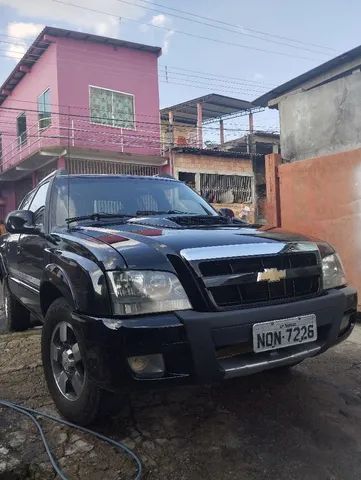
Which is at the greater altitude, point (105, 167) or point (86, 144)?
point (86, 144)

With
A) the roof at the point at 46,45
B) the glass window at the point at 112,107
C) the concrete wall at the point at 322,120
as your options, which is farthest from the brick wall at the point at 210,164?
the concrete wall at the point at 322,120

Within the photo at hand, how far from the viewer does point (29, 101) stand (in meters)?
18.4

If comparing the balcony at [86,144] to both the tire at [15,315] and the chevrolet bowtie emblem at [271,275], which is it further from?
the chevrolet bowtie emblem at [271,275]

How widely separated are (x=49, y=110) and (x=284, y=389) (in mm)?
15911

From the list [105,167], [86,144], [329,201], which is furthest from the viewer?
[105,167]

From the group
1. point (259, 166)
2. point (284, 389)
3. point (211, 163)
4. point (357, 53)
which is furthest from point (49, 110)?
point (284, 389)

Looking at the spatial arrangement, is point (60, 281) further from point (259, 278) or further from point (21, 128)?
point (21, 128)

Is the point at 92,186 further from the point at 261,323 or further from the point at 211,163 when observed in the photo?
the point at 211,163

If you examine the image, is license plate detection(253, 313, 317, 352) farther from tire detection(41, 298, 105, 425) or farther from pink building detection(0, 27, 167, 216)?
pink building detection(0, 27, 167, 216)

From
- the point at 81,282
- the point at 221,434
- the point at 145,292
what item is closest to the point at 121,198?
the point at 81,282

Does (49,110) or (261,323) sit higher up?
(49,110)

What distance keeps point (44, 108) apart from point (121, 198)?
1514 cm

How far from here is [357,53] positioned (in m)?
8.23

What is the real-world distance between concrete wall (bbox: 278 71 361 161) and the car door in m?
4.22
